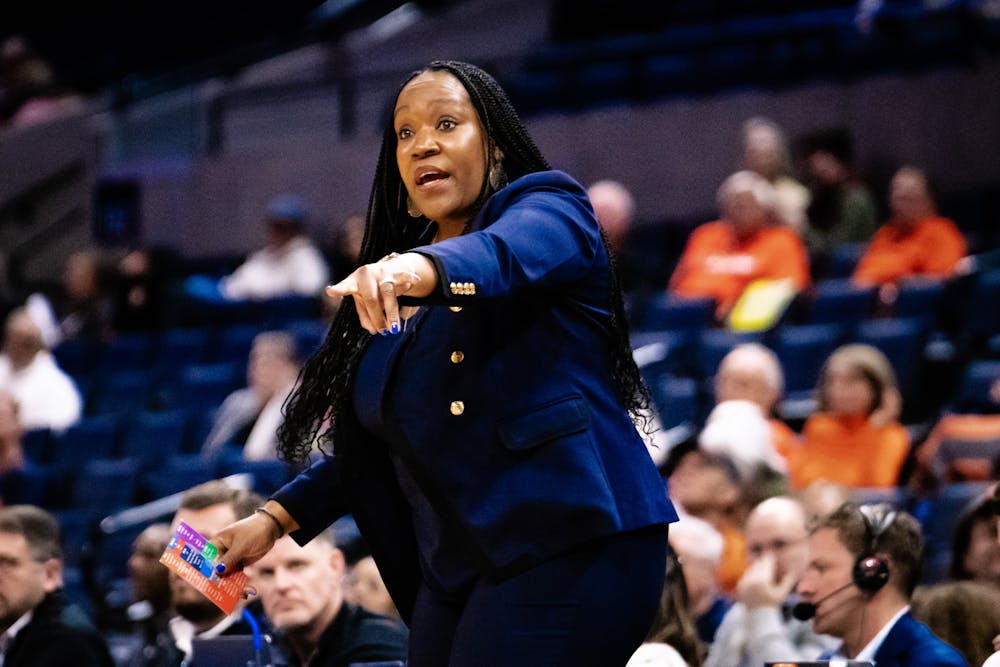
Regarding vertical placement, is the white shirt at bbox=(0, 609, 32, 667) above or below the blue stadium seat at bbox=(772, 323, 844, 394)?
above

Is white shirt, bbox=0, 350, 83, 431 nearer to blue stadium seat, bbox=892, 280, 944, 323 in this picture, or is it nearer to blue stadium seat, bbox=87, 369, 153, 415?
blue stadium seat, bbox=87, 369, 153, 415

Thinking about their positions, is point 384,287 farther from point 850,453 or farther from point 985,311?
point 985,311

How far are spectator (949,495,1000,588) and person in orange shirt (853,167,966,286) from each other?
2925mm

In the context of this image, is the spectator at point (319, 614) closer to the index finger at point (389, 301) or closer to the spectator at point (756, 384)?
the index finger at point (389, 301)

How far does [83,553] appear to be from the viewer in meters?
5.96

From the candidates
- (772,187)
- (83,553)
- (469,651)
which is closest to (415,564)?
(469,651)

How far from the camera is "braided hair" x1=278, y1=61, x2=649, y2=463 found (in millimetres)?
2156

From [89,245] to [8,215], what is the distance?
0.57 m

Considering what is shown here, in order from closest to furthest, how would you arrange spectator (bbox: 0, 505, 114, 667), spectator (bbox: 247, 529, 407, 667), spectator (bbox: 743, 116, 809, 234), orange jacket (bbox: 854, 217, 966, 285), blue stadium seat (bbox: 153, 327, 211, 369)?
spectator (bbox: 247, 529, 407, 667) < spectator (bbox: 0, 505, 114, 667) < orange jacket (bbox: 854, 217, 966, 285) < spectator (bbox: 743, 116, 809, 234) < blue stadium seat (bbox: 153, 327, 211, 369)

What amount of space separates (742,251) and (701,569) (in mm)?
3306

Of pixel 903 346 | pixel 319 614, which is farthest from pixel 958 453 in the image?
pixel 319 614

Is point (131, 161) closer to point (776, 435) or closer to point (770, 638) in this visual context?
point (776, 435)

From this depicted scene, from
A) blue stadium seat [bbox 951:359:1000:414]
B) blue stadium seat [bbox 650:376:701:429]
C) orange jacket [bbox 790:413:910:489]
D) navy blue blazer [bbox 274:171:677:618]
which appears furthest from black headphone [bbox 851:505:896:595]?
blue stadium seat [bbox 650:376:701:429]

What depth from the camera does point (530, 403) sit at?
6.56 ft
